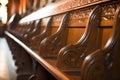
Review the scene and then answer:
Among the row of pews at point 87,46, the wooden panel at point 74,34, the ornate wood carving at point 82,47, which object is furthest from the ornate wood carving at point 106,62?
the wooden panel at point 74,34

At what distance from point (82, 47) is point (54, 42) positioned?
1.78ft

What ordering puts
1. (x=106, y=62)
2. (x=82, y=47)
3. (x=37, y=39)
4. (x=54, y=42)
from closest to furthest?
1. (x=106, y=62)
2. (x=82, y=47)
3. (x=54, y=42)
4. (x=37, y=39)

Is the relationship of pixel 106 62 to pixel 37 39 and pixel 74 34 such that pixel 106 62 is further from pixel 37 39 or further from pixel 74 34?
pixel 37 39

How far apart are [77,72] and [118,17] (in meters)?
0.39

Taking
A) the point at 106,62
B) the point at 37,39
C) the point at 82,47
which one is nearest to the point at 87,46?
the point at 82,47

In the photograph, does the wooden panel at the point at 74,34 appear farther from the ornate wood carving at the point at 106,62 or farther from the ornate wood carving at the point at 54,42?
the ornate wood carving at the point at 106,62

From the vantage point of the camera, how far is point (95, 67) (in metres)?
1.04

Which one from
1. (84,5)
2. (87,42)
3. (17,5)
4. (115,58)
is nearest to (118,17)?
(115,58)

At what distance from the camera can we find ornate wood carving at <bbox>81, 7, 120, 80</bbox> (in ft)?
3.38

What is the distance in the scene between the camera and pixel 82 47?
1.42m

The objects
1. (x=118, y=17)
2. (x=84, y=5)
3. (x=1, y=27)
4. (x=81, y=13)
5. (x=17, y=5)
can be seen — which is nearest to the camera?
(x=118, y=17)

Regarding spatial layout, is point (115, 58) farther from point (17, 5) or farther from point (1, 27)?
point (1, 27)

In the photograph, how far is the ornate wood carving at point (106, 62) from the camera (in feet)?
3.38

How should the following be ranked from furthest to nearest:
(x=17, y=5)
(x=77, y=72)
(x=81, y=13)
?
(x=17, y=5), (x=81, y=13), (x=77, y=72)
